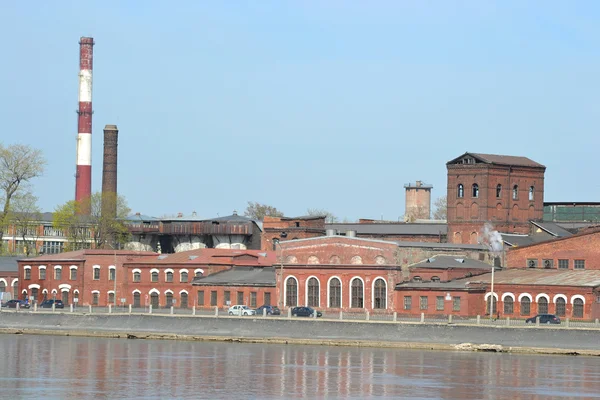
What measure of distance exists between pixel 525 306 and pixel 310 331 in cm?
1572

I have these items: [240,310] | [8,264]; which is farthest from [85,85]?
[240,310]

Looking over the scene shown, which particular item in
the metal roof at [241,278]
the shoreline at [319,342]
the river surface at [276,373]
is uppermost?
the metal roof at [241,278]

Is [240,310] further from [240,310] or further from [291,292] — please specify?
[291,292]

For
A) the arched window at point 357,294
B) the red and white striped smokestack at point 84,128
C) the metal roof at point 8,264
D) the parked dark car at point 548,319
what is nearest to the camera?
the parked dark car at point 548,319

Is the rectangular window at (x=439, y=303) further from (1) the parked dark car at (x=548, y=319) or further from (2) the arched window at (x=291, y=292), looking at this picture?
(2) the arched window at (x=291, y=292)

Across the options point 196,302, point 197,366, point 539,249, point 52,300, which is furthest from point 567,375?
point 52,300

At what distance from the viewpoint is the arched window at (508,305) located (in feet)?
311

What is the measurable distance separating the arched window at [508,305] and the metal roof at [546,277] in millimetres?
1105

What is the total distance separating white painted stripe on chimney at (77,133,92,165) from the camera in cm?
16212

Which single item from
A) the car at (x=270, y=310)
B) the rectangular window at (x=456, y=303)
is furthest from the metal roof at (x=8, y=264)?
the rectangular window at (x=456, y=303)

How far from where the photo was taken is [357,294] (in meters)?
102

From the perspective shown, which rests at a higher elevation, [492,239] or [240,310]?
[492,239]

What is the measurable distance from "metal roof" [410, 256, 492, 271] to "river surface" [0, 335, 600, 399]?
59.4 feet

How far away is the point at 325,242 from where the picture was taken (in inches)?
Result: 4146
